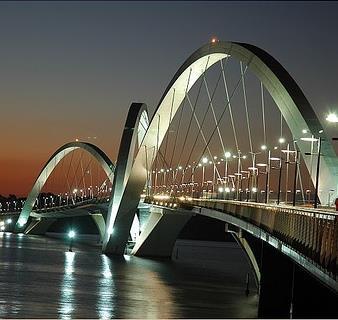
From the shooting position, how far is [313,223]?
26.0 meters

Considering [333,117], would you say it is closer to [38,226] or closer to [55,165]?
[55,165]

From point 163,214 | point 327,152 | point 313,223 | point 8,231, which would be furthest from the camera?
point 8,231

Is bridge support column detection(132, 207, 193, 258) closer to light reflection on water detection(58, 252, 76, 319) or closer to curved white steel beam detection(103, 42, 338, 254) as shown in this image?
curved white steel beam detection(103, 42, 338, 254)

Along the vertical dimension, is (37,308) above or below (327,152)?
below

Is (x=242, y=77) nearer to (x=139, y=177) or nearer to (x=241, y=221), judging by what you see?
(x=241, y=221)

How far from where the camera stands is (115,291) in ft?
166

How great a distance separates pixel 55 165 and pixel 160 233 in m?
75.6

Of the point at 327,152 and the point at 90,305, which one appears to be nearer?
the point at 90,305

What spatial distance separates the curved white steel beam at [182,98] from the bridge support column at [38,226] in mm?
80254

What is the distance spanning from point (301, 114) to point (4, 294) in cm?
1923

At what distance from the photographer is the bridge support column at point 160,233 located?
85.1 metres

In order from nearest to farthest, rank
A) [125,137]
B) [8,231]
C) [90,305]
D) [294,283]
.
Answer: [294,283] < [90,305] < [125,137] < [8,231]

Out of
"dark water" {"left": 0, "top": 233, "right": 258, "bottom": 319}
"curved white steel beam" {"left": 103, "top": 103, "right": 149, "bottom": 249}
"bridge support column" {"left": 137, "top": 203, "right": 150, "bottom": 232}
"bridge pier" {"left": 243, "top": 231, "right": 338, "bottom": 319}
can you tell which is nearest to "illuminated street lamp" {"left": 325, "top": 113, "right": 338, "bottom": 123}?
"bridge pier" {"left": 243, "top": 231, "right": 338, "bottom": 319}

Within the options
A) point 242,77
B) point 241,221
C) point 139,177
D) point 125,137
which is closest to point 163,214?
point 139,177
